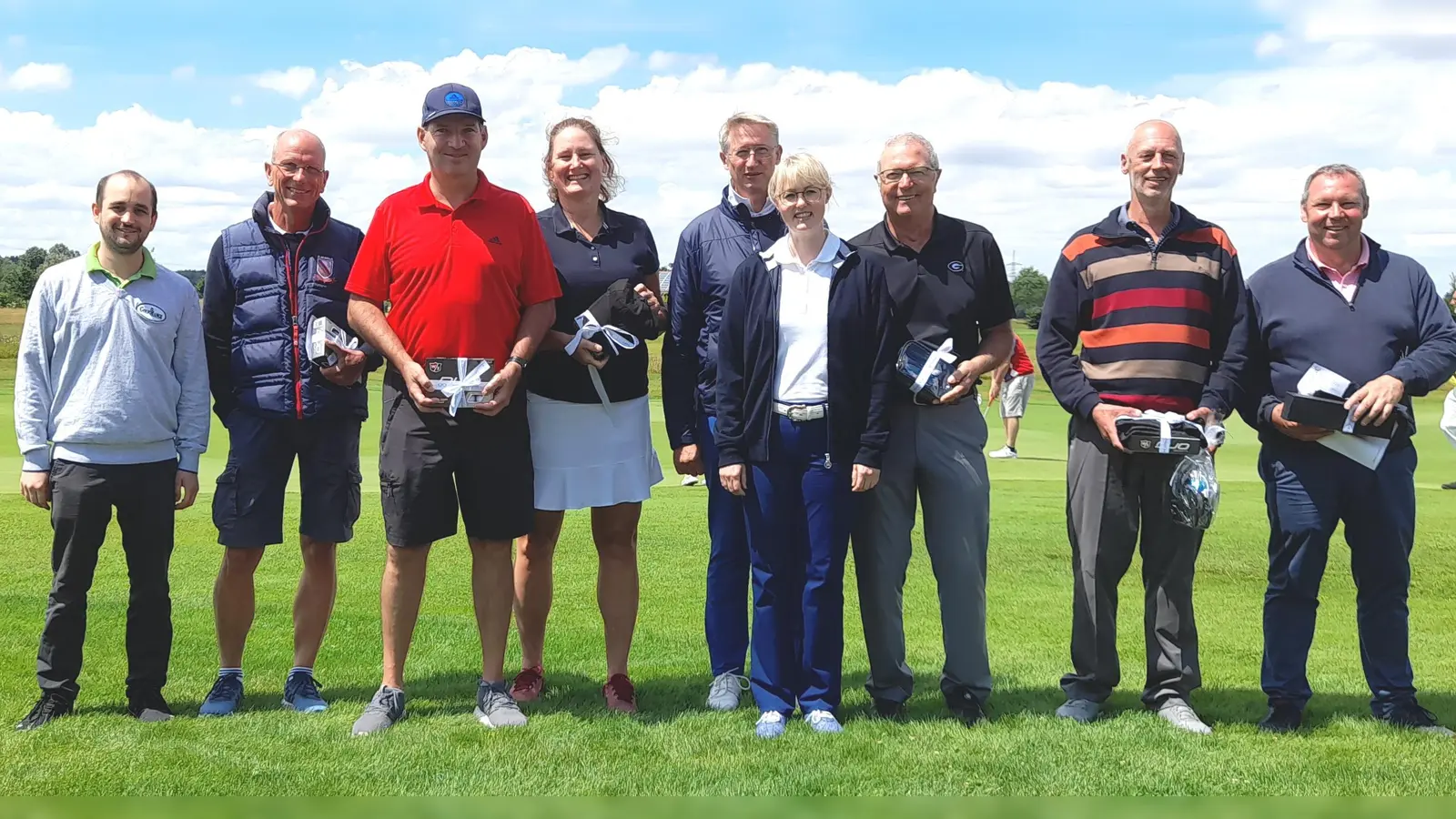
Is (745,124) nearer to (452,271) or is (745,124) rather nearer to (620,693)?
(452,271)

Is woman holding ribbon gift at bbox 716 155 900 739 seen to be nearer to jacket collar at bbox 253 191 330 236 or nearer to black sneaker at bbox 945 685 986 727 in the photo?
black sneaker at bbox 945 685 986 727

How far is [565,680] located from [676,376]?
150cm

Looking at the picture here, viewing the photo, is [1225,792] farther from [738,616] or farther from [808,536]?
[738,616]

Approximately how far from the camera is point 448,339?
4516mm

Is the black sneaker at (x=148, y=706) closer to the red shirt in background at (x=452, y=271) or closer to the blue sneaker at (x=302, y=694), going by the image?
the blue sneaker at (x=302, y=694)

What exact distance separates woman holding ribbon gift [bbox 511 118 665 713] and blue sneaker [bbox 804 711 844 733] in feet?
2.49

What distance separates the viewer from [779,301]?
4.46m

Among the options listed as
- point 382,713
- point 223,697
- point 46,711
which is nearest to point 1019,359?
point 382,713

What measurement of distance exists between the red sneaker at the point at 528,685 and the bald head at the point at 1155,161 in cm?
308

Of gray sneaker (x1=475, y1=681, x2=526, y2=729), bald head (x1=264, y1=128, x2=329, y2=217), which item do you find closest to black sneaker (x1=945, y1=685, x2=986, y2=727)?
gray sneaker (x1=475, y1=681, x2=526, y2=729)

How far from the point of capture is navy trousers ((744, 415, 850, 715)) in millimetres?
4496

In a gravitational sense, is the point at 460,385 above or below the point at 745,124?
below

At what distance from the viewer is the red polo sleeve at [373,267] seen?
15.0 feet

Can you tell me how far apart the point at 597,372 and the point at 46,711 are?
2.45 metres
